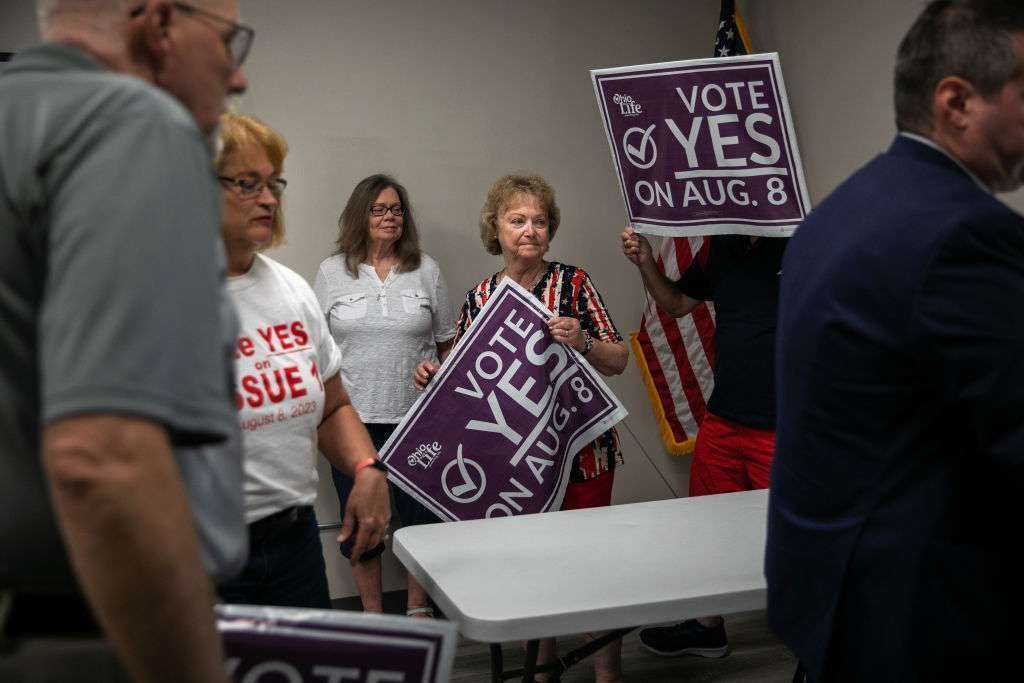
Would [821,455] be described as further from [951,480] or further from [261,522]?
[261,522]

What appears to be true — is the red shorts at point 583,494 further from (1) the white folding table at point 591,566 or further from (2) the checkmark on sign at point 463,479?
(1) the white folding table at point 591,566

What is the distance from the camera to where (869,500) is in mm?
1143

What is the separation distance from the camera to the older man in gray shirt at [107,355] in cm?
61

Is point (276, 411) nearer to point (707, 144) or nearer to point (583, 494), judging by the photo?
point (583, 494)

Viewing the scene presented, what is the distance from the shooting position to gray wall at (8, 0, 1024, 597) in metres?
3.90

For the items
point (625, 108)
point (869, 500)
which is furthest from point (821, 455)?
point (625, 108)

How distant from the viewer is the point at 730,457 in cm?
283

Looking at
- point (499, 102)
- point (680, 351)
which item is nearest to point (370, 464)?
point (680, 351)

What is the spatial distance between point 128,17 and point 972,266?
0.87m

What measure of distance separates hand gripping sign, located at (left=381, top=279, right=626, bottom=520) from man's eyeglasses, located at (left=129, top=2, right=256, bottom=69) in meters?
1.93

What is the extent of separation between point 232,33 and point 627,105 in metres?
2.19

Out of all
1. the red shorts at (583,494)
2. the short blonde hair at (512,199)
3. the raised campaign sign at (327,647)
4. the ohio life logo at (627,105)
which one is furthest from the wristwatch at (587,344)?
the raised campaign sign at (327,647)

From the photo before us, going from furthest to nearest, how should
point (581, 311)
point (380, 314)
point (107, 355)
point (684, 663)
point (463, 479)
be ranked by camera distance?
point (380, 314), point (684, 663), point (581, 311), point (463, 479), point (107, 355)

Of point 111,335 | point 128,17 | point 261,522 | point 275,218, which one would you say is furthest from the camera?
point 275,218
